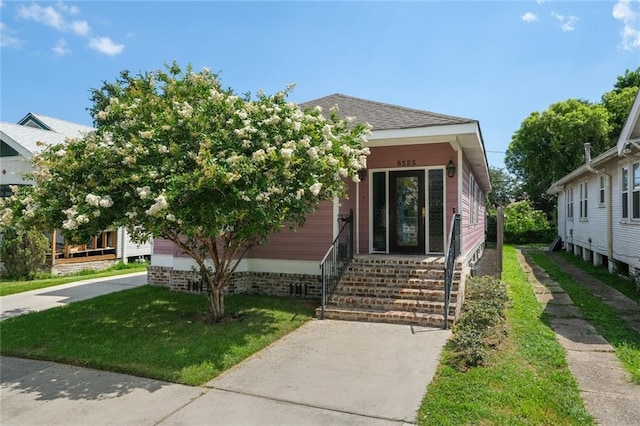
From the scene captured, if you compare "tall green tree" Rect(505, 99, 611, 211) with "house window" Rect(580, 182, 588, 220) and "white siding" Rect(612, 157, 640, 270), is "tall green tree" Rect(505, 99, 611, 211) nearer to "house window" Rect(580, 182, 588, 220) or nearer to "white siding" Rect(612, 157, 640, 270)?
"house window" Rect(580, 182, 588, 220)

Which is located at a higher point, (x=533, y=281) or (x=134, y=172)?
(x=134, y=172)

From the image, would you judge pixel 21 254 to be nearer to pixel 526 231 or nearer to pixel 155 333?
pixel 155 333

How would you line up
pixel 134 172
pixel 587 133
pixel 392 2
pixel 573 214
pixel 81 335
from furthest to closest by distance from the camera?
pixel 587 133 → pixel 573 214 → pixel 392 2 → pixel 81 335 → pixel 134 172

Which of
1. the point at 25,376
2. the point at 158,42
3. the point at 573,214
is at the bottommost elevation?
the point at 25,376

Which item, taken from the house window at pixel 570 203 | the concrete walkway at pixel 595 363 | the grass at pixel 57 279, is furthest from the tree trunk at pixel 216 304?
the house window at pixel 570 203

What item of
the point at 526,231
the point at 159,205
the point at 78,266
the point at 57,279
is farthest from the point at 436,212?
the point at 526,231

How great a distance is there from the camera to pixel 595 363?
4.61 metres

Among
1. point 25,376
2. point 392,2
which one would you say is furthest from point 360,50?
point 25,376

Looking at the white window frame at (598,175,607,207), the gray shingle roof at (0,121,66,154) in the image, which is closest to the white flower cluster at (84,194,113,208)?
the gray shingle roof at (0,121,66,154)

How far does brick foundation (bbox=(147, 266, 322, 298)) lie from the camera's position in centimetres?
854

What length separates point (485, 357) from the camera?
459 centimetres

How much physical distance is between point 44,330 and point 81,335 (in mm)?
815

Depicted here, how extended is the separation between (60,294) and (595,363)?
10.5m

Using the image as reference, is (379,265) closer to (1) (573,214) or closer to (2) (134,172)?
(2) (134,172)
